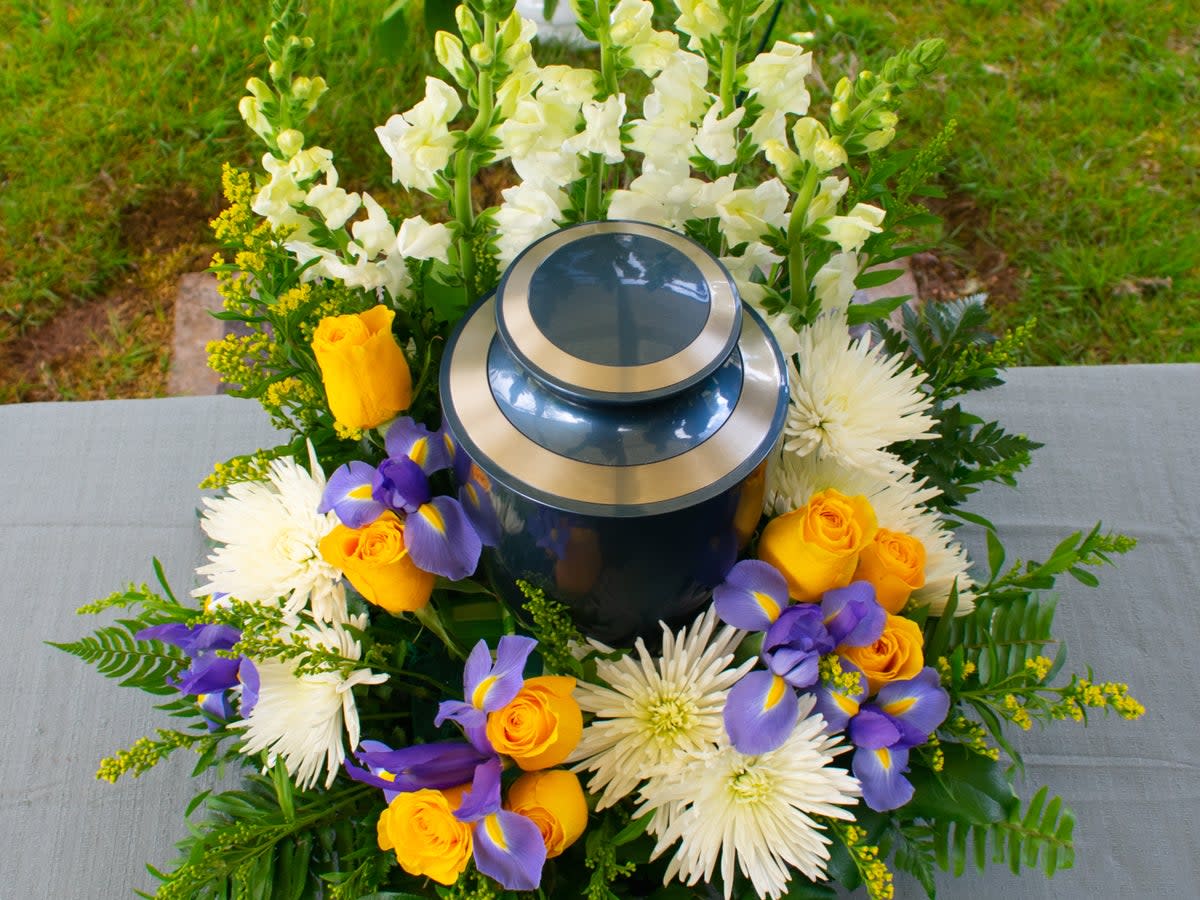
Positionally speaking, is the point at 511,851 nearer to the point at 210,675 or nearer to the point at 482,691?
the point at 482,691

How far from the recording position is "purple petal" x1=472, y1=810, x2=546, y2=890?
578mm

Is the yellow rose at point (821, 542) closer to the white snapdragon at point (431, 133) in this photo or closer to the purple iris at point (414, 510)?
the purple iris at point (414, 510)

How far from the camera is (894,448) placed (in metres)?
0.83

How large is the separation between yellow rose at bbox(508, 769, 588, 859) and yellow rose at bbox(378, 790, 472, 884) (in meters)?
0.04

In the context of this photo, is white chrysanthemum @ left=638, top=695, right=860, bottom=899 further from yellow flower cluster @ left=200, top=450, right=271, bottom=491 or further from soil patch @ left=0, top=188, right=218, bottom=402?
soil patch @ left=0, top=188, right=218, bottom=402

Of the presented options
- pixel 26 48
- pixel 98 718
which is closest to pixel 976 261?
pixel 98 718

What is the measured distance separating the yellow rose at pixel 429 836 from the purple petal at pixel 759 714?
6.6 inches

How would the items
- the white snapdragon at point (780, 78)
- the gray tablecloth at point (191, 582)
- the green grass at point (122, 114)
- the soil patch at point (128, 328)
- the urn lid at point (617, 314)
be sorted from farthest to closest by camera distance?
the green grass at point (122, 114) < the soil patch at point (128, 328) < the gray tablecloth at point (191, 582) < the white snapdragon at point (780, 78) < the urn lid at point (617, 314)

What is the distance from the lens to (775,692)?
0.61 m

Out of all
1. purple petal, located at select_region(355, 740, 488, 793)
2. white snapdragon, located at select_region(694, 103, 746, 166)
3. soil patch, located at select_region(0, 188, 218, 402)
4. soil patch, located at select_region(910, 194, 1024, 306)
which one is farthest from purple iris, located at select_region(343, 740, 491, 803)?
soil patch, located at select_region(910, 194, 1024, 306)

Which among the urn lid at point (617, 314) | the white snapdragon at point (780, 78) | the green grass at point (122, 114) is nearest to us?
the urn lid at point (617, 314)

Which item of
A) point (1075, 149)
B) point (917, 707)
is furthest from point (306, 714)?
point (1075, 149)

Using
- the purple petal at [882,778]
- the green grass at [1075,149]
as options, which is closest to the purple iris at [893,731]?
the purple petal at [882,778]

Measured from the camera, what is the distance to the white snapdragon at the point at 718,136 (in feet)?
2.15
